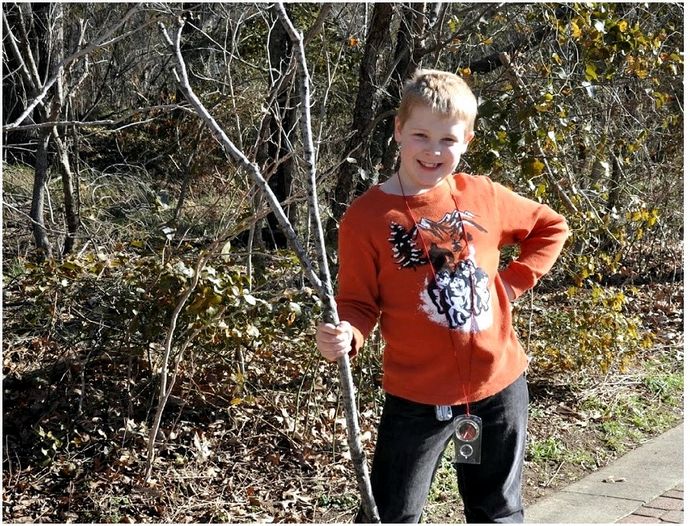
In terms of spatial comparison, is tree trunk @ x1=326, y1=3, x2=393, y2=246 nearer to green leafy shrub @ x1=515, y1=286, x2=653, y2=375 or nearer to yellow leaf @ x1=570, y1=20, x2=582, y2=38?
yellow leaf @ x1=570, y1=20, x2=582, y2=38

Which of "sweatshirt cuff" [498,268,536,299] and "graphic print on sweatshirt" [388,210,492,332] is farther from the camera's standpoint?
"sweatshirt cuff" [498,268,536,299]

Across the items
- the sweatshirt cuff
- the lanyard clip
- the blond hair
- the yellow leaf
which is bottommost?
the lanyard clip

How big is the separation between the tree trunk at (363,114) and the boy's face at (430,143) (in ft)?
9.02

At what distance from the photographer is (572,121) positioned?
547 centimetres

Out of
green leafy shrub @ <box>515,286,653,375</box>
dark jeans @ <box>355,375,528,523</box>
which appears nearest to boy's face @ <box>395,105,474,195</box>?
dark jeans @ <box>355,375,528,523</box>

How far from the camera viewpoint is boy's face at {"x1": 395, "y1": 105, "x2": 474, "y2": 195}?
111 inches

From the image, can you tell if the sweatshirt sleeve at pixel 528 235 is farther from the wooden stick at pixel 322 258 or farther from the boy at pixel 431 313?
the wooden stick at pixel 322 258

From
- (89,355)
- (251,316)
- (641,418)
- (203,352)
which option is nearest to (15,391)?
(89,355)

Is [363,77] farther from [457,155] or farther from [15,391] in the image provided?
[457,155]

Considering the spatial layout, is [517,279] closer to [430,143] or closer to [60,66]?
[430,143]

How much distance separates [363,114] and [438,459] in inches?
130

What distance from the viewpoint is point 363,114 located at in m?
5.89

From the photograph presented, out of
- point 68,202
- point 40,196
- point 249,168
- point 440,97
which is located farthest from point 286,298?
point 40,196

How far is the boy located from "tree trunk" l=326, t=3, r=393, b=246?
2.70 m
